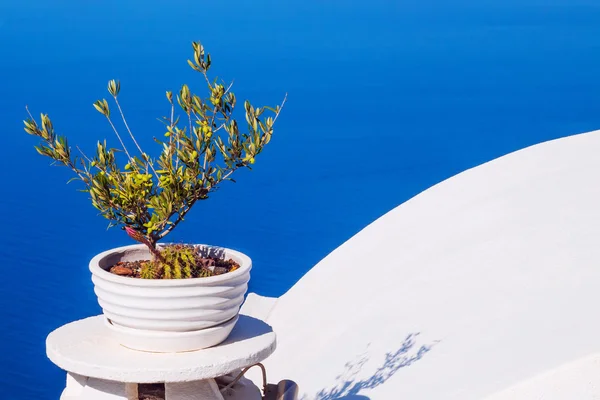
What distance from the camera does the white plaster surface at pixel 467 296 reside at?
10.1 feet

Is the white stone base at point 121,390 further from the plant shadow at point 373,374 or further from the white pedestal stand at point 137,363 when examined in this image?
the plant shadow at point 373,374

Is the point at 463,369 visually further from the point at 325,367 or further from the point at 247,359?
the point at 247,359

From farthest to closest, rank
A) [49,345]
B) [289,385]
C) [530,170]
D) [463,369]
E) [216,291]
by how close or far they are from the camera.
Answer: [530,170], [463,369], [289,385], [49,345], [216,291]

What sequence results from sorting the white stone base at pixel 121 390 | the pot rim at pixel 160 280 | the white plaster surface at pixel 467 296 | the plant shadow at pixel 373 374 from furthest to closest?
the plant shadow at pixel 373 374 < the white plaster surface at pixel 467 296 < the white stone base at pixel 121 390 < the pot rim at pixel 160 280

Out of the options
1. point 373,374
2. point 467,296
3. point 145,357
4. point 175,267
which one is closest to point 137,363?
point 145,357

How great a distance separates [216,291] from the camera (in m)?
2.32

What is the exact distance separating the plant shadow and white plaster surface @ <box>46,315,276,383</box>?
3.51 ft

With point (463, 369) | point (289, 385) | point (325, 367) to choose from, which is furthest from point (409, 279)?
point (289, 385)

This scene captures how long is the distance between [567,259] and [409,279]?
853 millimetres

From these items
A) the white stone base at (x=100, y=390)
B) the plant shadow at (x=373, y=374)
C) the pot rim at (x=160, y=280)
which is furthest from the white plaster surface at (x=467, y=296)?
the white stone base at (x=100, y=390)

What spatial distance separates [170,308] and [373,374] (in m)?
1.54

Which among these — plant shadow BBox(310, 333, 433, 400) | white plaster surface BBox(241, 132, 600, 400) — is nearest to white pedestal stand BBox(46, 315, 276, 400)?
white plaster surface BBox(241, 132, 600, 400)

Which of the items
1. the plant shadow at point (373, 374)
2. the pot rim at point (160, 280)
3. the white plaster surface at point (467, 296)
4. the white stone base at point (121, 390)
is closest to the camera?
the pot rim at point (160, 280)

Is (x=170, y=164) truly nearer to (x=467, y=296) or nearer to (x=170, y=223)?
(x=170, y=223)
